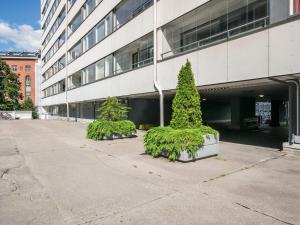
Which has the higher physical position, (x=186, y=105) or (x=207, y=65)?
(x=207, y=65)

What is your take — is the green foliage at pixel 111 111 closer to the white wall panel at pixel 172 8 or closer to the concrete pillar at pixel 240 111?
the white wall panel at pixel 172 8

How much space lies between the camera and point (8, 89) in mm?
60781

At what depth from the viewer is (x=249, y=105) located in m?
23.7

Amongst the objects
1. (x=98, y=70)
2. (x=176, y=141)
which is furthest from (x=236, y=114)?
(x=176, y=141)

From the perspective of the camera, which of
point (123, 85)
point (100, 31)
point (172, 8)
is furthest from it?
point (100, 31)

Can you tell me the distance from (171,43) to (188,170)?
1050 centimetres

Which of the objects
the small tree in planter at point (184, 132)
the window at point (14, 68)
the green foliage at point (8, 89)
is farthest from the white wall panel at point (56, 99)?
the window at point (14, 68)

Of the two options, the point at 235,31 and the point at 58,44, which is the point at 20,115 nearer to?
the point at 58,44

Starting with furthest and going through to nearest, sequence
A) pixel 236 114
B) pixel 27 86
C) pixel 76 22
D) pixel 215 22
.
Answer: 1. pixel 27 86
2. pixel 76 22
3. pixel 236 114
4. pixel 215 22

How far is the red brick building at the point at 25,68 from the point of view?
86062 mm

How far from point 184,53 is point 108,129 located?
19.4 ft

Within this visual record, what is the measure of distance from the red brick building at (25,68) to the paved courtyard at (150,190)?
3363 inches

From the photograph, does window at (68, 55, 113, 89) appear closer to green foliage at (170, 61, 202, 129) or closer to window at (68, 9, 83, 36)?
window at (68, 9, 83, 36)

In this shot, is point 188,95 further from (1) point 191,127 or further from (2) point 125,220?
(2) point 125,220
